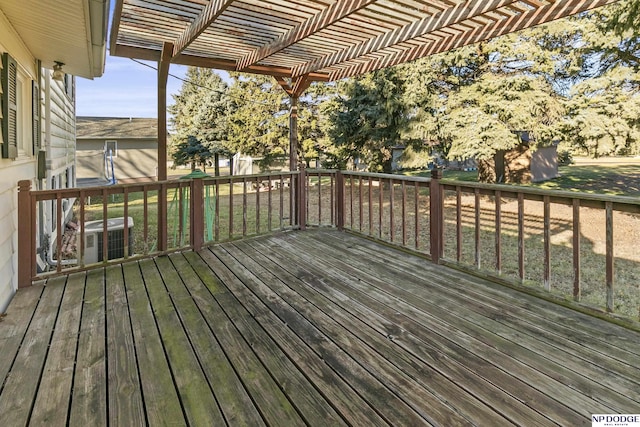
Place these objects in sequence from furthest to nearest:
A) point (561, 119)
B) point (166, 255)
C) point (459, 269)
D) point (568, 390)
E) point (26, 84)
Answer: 1. point (561, 119)
2. point (166, 255)
3. point (26, 84)
4. point (459, 269)
5. point (568, 390)

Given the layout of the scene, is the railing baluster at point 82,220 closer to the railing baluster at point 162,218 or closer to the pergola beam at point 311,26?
the railing baluster at point 162,218

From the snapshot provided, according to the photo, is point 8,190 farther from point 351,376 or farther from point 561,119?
point 561,119

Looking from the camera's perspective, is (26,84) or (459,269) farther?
(26,84)

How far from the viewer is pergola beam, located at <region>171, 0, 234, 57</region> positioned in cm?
310

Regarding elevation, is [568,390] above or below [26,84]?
below

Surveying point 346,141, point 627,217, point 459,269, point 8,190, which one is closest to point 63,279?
point 8,190

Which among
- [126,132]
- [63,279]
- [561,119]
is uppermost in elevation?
[126,132]

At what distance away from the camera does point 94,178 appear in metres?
17.9

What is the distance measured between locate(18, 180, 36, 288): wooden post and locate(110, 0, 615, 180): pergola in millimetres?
1530

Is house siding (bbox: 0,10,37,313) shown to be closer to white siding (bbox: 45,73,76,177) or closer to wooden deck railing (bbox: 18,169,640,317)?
wooden deck railing (bbox: 18,169,640,317)

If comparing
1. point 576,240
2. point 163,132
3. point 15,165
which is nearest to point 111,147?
point 163,132

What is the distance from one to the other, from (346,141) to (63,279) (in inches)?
377

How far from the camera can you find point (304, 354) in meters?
2.24

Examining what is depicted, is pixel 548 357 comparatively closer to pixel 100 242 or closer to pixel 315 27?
pixel 315 27
